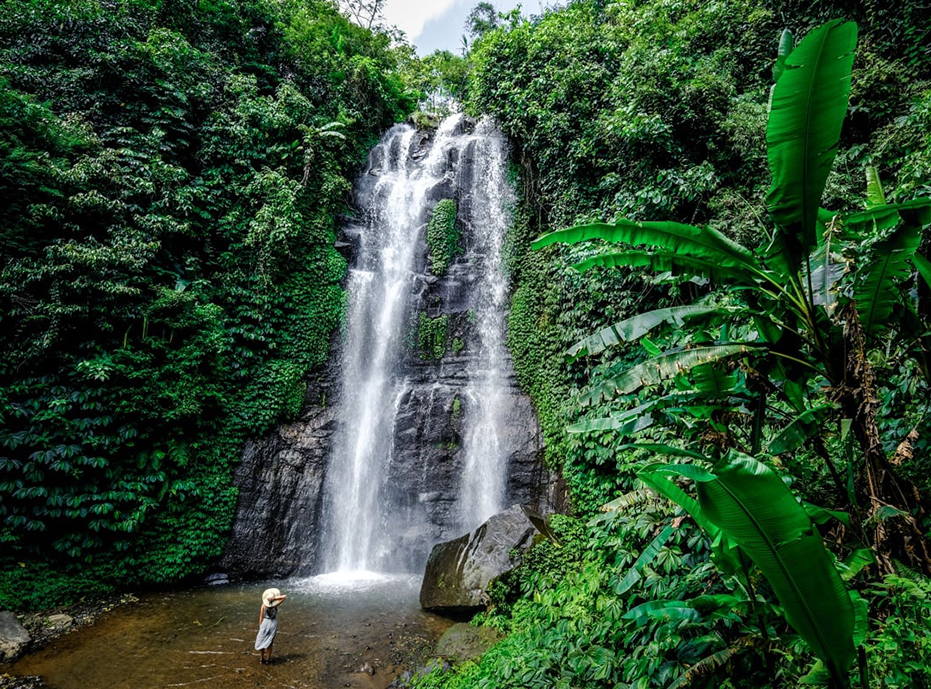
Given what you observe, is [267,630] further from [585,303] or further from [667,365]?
[585,303]

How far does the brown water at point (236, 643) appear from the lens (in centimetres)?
478

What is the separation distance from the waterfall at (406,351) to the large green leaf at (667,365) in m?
6.08

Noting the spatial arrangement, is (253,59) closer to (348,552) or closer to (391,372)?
(391,372)

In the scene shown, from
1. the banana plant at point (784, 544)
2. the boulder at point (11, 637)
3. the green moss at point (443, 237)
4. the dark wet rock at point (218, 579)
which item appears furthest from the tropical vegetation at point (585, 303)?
the boulder at point (11, 637)

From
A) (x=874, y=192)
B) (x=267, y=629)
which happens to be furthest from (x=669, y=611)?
(x=267, y=629)

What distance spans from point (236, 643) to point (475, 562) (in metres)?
3.20

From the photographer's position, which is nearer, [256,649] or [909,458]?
[909,458]

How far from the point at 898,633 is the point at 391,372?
930cm

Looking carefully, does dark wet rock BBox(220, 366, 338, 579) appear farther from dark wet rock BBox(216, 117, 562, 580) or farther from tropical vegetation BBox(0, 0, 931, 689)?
tropical vegetation BBox(0, 0, 931, 689)

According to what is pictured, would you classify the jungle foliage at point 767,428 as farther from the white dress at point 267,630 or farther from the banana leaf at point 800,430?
the white dress at point 267,630

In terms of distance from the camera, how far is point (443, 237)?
38.8 ft

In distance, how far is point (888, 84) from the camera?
6.23m

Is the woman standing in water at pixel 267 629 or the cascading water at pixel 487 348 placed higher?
the cascading water at pixel 487 348

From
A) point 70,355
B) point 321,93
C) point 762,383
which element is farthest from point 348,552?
point 321,93
